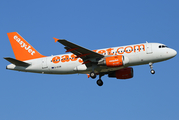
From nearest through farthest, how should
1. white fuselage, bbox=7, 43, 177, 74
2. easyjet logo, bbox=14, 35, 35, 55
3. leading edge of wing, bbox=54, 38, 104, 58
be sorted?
1. leading edge of wing, bbox=54, 38, 104, 58
2. white fuselage, bbox=7, 43, 177, 74
3. easyjet logo, bbox=14, 35, 35, 55

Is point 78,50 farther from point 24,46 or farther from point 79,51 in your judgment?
point 24,46

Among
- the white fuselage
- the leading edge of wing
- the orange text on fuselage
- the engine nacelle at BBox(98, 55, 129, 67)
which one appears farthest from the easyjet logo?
the engine nacelle at BBox(98, 55, 129, 67)

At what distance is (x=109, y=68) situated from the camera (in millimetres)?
40031

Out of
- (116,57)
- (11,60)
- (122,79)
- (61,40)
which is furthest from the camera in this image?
(122,79)

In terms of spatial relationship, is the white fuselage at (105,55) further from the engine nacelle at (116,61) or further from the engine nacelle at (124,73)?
the engine nacelle at (124,73)

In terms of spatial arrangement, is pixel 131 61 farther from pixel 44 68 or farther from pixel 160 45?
pixel 44 68

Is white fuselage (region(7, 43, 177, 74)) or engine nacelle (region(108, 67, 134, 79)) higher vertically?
white fuselage (region(7, 43, 177, 74))

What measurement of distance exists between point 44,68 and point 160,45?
54.3 ft

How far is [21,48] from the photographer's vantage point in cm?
4572

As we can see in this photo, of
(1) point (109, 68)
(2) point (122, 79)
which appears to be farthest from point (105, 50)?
(2) point (122, 79)

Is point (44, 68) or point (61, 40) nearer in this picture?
point (61, 40)

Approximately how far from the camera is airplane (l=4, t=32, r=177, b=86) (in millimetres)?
38469

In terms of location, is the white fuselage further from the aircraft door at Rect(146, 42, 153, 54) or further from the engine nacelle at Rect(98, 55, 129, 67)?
the engine nacelle at Rect(98, 55, 129, 67)

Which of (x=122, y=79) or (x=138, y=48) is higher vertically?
(x=138, y=48)
